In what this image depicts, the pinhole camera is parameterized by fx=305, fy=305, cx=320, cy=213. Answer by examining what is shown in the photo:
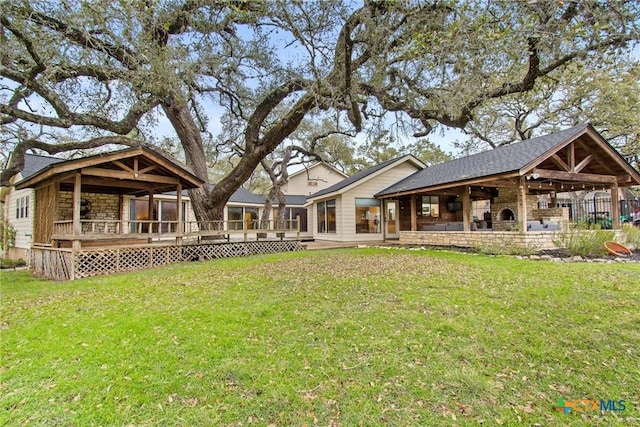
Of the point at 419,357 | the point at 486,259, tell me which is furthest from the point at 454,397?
the point at 486,259

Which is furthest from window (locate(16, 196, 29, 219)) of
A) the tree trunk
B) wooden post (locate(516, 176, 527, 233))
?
→ wooden post (locate(516, 176, 527, 233))

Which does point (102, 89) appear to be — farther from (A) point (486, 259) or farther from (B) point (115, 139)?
(A) point (486, 259)

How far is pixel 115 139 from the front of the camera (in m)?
9.65

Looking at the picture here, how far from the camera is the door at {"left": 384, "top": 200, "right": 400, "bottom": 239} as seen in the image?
54.7 feet

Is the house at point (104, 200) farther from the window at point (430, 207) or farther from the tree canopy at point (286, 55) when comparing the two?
the window at point (430, 207)

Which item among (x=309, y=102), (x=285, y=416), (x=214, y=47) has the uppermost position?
(x=214, y=47)

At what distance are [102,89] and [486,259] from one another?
1216 cm

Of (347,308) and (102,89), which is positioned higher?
(102,89)

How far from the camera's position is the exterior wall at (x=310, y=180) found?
24234 millimetres

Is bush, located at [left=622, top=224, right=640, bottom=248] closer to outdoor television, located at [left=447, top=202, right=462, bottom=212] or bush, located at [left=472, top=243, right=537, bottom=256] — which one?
bush, located at [left=472, top=243, right=537, bottom=256]

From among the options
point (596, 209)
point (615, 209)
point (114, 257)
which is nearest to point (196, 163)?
point (114, 257)

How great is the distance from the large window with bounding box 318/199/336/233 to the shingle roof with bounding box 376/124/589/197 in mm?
2698

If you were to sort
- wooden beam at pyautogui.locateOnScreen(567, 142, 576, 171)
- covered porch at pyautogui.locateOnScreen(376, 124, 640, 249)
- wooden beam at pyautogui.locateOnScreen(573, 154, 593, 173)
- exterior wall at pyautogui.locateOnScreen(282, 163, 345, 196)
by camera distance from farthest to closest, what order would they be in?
exterior wall at pyautogui.locateOnScreen(282, 163, 345, 196) < wooden beam at pyautogui.locateOnScreen(573, 154, 593, 173) < wooden beam at pyautogui.locateOnScreen(567, 142, 576, 171) < covered porch at pyautogui.locateOnScreen(376, 124, 640, 249)

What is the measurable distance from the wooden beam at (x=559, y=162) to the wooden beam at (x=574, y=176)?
234 millimetres
